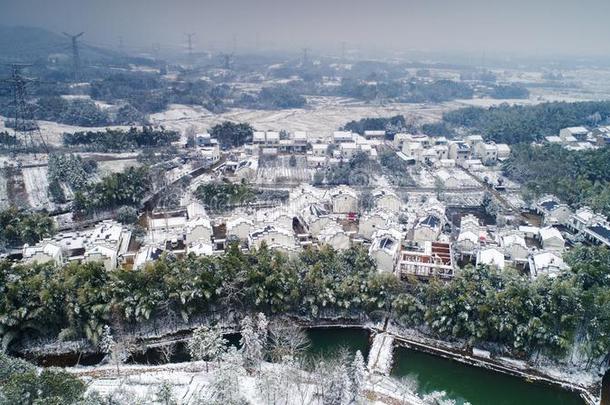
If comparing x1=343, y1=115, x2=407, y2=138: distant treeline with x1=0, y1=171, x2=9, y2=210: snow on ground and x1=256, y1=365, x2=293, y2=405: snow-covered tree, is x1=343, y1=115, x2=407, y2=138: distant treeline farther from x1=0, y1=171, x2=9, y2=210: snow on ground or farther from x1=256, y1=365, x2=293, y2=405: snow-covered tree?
x1=256, y1=365, x2=293, y2=405: snow-covered tree

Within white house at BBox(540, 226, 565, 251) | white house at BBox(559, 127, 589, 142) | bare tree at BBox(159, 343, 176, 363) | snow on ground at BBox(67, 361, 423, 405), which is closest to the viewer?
snow on ground at BBox(67, 361, 423, 405)

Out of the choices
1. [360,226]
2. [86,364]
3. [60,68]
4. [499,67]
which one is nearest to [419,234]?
[360,226]

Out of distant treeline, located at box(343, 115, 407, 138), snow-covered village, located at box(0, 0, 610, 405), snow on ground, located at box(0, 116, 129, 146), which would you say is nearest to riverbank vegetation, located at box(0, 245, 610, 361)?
snow-covered village, located at box(0, 0, 610, 405)

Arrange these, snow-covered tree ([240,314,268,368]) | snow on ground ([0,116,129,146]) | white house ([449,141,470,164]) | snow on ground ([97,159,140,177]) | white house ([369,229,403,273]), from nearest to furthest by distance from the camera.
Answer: snow-covered tree ([240,314,268,368]) → white house ([369,229,403,273]) → snow on ground ([97,159,140,177]) → white house ([449,141,470,164]) → snow on ground ([0,116,129,146])

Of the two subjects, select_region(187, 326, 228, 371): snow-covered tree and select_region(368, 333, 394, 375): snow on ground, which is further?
select_region(368, 333, 394, 375): snow on ground

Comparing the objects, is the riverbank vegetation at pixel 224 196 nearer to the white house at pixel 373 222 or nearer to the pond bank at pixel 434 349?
the white house at pixel 373 222

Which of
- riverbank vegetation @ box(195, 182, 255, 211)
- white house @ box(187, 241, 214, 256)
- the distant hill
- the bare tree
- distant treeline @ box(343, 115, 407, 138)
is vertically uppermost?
the distant hill

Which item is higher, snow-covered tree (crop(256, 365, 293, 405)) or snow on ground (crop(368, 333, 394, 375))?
snow-covered tree (crop(256, 365, 293, 405))

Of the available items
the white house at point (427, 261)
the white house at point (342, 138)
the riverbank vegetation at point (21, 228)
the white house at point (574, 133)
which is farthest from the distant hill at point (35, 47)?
the white house at point (427, 261)

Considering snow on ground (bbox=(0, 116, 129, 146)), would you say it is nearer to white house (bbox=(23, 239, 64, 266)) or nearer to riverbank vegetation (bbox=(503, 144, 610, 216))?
white house (bbox=(23, 239, 64, 266))
